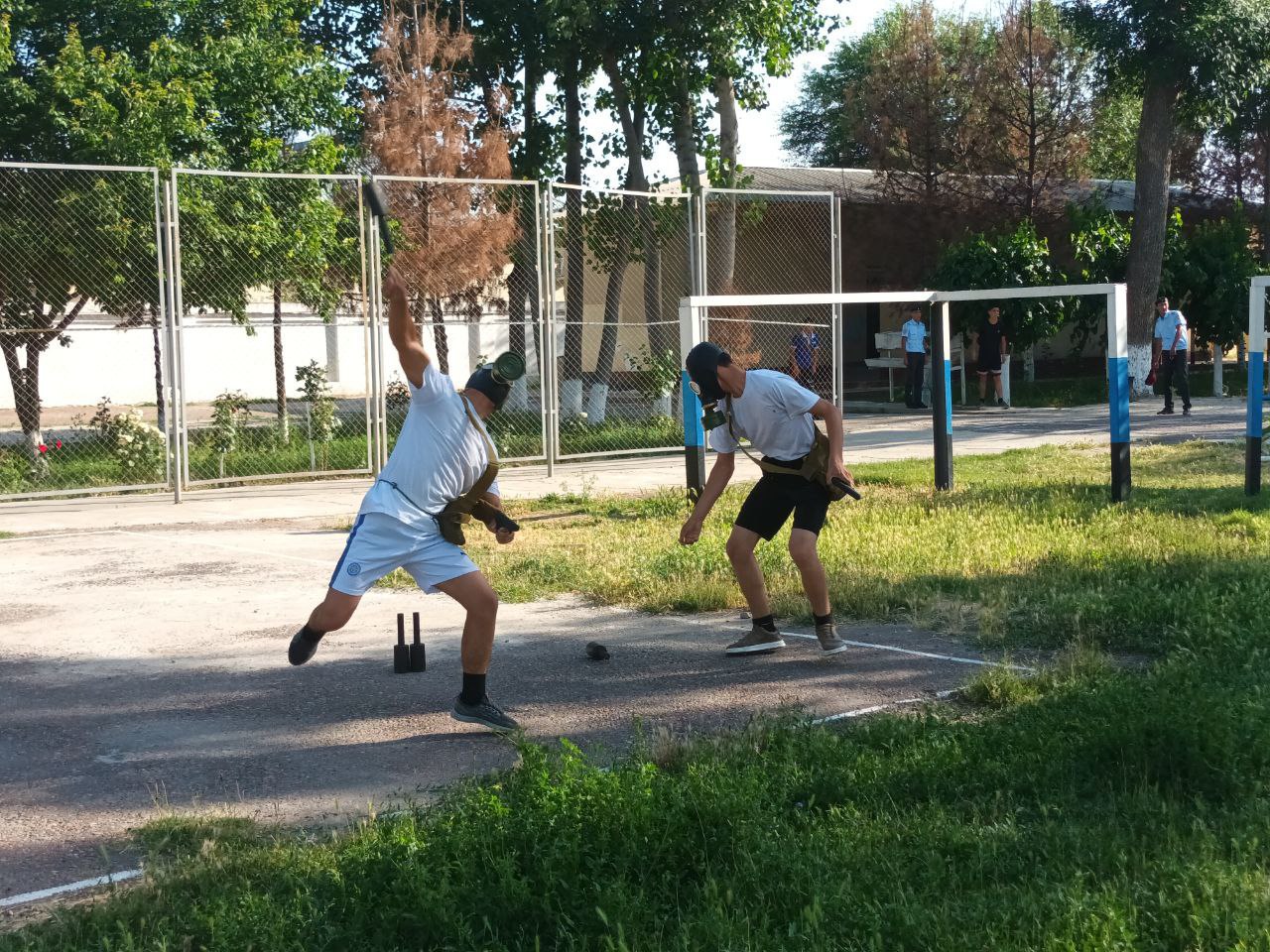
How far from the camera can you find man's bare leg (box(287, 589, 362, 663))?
615cm

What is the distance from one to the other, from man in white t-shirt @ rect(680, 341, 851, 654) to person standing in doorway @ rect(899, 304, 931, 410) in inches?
695

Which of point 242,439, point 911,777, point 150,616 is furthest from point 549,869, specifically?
point 242,439

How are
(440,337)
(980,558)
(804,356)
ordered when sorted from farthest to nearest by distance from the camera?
(804,356), (440,337), (980,558)

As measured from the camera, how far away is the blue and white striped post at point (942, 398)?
1331cm

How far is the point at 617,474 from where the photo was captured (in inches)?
653

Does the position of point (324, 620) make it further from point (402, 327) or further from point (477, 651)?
point (402, 327)

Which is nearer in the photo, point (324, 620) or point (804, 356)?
point (324, 620)

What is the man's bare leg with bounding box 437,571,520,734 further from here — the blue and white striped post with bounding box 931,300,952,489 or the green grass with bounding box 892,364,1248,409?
the green grass with bounding box 892,364,1248,409

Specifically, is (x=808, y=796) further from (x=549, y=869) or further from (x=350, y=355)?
(x=350, y=355)

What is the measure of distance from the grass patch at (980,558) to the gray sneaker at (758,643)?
78 cm

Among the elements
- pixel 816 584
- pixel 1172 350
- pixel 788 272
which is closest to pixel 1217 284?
pixel 1172 350

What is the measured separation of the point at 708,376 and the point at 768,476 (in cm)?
69

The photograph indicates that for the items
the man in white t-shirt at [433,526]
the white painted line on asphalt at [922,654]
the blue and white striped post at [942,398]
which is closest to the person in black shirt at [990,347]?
the blue and white striped post at [942,398]

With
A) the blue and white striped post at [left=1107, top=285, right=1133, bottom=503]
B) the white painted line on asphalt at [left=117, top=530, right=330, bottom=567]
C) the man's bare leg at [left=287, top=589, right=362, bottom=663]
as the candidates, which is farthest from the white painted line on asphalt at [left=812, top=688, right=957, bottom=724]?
the blue and white striped post at [left=1107, top=285, right=1133, bottom=503]
